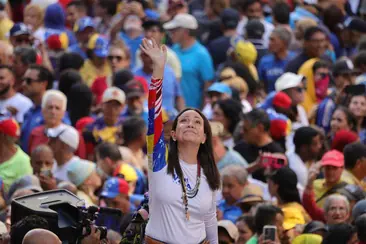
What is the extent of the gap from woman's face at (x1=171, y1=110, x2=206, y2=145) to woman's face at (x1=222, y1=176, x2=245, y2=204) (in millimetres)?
3000

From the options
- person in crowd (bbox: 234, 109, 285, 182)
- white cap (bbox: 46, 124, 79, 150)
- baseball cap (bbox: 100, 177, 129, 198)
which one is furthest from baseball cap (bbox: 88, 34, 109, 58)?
baseball cap (bbox: 100, 177, 129, 198)

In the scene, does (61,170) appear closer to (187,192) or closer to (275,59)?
(187,192)

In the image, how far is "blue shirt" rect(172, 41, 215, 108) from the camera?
698 inches

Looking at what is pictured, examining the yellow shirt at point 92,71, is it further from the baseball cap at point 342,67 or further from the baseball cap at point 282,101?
the baseball cap at point 342,67

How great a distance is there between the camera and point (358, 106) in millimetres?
15016

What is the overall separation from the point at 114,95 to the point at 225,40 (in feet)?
12.7

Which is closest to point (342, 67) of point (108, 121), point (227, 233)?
point (108, 121)

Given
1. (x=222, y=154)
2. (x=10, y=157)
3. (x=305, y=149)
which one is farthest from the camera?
(x=305, y=149)

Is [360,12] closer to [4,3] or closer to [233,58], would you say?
[233,58]

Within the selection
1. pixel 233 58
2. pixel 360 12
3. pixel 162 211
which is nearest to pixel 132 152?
pixel 233 58

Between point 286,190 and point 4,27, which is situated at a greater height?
point 4,27

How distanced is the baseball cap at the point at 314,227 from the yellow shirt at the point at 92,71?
5.88 m

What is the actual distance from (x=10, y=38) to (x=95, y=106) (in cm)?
195

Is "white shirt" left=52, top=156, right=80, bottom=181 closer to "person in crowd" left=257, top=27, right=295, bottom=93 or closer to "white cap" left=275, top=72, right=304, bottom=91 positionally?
"white cap" left=275, top=72, right=304, bottom=91
